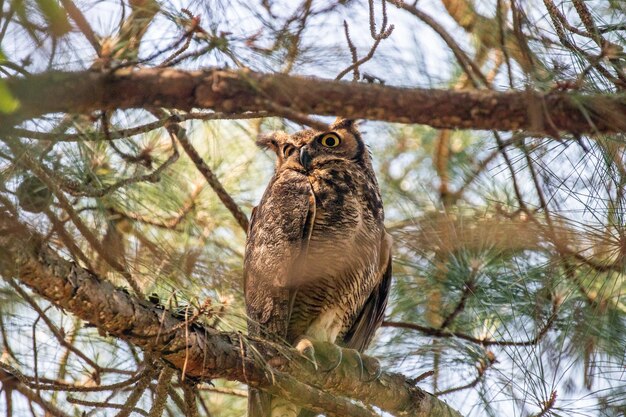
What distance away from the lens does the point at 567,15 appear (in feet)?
6.61

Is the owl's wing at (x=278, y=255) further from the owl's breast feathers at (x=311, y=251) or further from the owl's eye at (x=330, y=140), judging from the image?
the owl's eye at (x=330, y=140)

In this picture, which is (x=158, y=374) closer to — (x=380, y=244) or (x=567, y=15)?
(x=380, y=244)

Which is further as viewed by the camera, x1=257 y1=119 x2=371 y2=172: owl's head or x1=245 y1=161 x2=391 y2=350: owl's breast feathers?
x1=257 y1=119 x2=371 y2=172: owl's head

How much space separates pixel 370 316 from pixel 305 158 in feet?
2.24

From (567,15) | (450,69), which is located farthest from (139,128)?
(567,15)

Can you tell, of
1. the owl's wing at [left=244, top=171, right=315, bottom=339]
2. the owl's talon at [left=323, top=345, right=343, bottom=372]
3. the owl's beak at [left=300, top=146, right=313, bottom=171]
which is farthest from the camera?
the owl's beak at [left=300, top=146, right=313, bottom=171]

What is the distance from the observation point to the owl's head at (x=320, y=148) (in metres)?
2.87

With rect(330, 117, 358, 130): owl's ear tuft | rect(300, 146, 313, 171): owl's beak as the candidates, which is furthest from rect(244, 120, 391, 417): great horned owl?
rect(330, 117, 358, 130): owl's ear tuft

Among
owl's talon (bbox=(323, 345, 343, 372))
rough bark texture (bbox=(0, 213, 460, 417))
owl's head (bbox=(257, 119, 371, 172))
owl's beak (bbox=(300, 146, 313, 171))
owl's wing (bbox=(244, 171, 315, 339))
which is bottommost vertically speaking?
rough bark texture (bbox=(0, 213, 460, 417))

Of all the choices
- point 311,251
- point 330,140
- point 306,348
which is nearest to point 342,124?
point 330,140

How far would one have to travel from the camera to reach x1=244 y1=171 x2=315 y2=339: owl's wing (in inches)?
102

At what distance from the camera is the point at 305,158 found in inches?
112

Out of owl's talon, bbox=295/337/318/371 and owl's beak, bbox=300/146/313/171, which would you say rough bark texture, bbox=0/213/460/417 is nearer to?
owl's talon, bbox=295/337/318/371

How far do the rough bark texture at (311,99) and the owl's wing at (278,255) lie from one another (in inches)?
46.8
